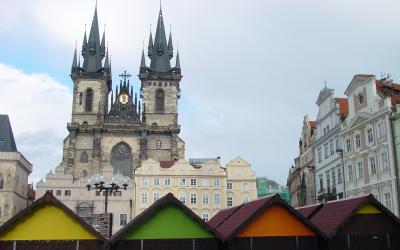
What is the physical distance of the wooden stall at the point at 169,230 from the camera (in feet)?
42.0

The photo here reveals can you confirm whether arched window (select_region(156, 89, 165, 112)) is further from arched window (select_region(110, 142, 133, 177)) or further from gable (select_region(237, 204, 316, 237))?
gable (select_region(237, 204, 316, 237))

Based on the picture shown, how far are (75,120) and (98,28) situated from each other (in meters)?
19.5

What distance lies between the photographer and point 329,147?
1613 inches

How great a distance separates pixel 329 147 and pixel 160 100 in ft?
150

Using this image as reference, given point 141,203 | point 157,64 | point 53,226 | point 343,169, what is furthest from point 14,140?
point 53,226

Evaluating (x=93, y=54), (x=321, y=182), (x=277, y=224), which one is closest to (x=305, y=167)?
(x=321, y=182)

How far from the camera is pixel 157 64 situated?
85750 millimetres

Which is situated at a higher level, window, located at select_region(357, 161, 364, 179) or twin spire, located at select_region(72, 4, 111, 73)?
twin spire, located at select_region(72, 4, 111, 73)

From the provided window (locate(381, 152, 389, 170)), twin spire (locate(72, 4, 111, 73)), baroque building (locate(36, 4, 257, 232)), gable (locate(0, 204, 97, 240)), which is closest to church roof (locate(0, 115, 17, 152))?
baroque building (locate(36, 4, 257, 232))

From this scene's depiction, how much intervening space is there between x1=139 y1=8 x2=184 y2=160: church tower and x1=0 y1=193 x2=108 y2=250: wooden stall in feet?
210

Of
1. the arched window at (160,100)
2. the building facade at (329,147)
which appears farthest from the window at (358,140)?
the arched window at (160,100)

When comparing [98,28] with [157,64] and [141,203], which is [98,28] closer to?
[157,64]

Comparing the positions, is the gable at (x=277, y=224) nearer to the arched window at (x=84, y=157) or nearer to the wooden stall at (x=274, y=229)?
the wooden stall at (x=274, y=229)

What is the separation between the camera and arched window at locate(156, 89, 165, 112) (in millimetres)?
82312
